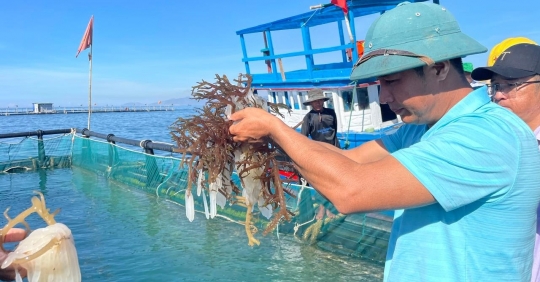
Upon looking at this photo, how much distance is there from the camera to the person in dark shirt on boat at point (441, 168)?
1.43 meters

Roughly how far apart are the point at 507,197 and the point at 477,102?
0.35 meters

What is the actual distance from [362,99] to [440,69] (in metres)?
11.0

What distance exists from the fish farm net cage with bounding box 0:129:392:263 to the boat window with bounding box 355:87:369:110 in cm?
519

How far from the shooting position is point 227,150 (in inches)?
95.1

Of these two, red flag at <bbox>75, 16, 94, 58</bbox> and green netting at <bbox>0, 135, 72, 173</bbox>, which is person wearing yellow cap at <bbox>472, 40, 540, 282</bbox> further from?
red flag at <bbox>75, 16, 94, 58</bbox>

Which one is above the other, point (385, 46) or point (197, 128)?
point (385, 46)

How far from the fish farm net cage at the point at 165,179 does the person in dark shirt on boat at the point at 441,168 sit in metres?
1.27

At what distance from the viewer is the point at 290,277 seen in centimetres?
546

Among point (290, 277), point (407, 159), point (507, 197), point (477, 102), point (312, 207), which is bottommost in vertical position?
point (290, 277)

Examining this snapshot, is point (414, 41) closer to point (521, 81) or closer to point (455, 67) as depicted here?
point (455, 67)

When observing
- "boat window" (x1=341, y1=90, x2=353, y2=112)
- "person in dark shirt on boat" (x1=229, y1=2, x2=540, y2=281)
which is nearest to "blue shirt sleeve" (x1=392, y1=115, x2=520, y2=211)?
"person in dark shirt on boat" (x1=229, y1=2, x2=540, y2=281)

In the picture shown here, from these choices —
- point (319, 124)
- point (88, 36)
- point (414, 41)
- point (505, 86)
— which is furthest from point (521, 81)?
point (88, 36)

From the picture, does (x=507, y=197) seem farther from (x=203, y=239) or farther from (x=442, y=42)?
(x=203, y=239)

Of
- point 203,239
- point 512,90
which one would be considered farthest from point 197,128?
point 203,239
